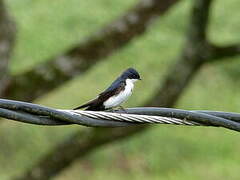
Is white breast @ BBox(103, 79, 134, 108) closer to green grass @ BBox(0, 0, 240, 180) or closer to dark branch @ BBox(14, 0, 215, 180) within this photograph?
dark branch @ BBox(14, 0, 215, 180)

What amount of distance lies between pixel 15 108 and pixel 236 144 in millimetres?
8896

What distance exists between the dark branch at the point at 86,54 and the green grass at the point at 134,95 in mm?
1630

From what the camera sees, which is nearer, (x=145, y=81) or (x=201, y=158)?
(x=201, y=158)

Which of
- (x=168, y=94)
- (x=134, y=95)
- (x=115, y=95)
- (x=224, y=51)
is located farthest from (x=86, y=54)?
(x=134, y=95)

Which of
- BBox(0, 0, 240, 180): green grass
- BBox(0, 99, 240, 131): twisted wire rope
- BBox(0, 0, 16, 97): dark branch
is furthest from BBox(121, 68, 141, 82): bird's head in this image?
BBox(0, 0, 240, 180): green grass

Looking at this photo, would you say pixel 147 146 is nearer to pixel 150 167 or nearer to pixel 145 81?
pixel 150 167

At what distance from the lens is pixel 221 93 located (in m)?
13.0

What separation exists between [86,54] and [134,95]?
5308 mm

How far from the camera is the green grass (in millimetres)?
10773

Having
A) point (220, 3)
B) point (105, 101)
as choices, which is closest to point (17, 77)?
point (105, 101)

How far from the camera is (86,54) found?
23.9 feet

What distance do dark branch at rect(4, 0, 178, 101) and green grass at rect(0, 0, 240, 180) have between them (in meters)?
1.63

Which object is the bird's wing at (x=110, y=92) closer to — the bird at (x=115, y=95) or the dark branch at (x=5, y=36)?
the bird at (x=115, y=95)

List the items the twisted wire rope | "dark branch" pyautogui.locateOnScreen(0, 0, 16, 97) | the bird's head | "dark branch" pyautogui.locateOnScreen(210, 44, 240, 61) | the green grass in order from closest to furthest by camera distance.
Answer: the twisted wire rope, the bird's head, "dark branch" pyautogui.locateOnScreen(0, 0, 16, 97), "dark branch" pyautogui.locateOnScreen(210, 44, 240, 61), the green grass
